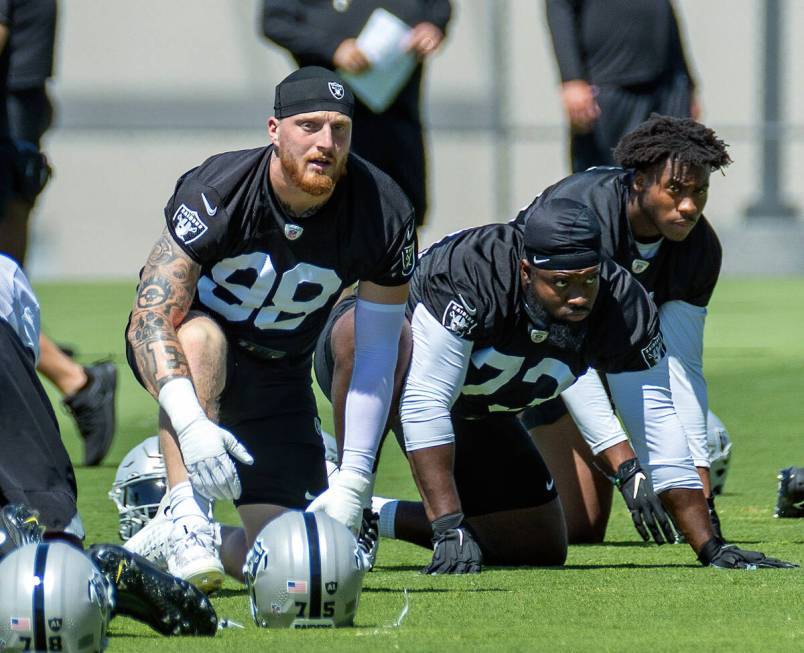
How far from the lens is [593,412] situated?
239 inches

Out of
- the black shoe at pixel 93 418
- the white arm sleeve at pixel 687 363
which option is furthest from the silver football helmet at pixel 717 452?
the black shoe at pixel 93 418

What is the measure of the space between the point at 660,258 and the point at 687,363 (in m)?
0.42

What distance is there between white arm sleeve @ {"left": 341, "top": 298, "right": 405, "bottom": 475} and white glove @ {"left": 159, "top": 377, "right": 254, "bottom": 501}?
72 cm

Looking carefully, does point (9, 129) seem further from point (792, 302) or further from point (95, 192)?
point (95, 192)

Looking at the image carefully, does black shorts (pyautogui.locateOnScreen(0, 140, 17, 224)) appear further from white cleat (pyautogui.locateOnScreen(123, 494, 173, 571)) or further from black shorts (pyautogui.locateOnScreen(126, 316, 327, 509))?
white cleat (pyautogui.locateOnScreen(123, 494, 173, 571))

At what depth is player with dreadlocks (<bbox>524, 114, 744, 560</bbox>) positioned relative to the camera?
19.3 ft

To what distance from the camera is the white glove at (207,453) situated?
449cm

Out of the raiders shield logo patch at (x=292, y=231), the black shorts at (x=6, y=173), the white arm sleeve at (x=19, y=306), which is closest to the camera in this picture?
the white arm sleeve at (x=19, y=306)

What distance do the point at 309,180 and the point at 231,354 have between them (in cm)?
71

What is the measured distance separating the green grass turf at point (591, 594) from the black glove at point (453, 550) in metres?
0.07

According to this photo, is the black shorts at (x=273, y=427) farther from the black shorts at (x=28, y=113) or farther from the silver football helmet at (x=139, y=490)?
the black shorts at (x=28, y=113)

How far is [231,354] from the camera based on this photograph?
5.45 m

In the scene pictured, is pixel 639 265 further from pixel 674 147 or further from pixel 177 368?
pixel 177 368

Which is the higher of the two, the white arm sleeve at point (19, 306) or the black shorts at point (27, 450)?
the white arm sleeve at point (19, 306)
